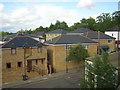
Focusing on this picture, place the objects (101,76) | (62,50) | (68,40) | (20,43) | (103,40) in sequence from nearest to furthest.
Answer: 1. (101,76)
2. (20,43)
3. (62,50)
4. (68,40)
5. (103,40)

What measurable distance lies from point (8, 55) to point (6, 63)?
4.49 feet

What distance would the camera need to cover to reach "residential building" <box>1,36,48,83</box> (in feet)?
76.6

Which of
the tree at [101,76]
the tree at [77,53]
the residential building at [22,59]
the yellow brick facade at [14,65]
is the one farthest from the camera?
the tree at [77,53]

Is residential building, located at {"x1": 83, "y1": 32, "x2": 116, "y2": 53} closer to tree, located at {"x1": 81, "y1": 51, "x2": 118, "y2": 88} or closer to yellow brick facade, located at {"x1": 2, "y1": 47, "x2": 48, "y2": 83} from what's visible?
yellow brick facade, located at {"x1": 2, "y1": 47, "x2": 48, "y2": 83}

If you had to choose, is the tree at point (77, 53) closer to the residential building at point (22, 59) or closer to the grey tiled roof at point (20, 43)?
the residential building at point (22, 59)

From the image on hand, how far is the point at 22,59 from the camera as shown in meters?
24.6

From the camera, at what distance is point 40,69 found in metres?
26.7

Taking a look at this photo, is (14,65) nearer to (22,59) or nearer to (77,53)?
(22,59)

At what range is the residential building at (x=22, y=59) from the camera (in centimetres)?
2335

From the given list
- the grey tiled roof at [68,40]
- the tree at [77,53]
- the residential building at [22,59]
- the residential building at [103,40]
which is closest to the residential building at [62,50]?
the grey tiled roof at [68,40]

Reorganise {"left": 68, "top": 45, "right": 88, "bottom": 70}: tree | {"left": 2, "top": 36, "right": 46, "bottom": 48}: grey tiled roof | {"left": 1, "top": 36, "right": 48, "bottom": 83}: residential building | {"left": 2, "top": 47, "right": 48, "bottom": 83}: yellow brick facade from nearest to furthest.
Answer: {"left": 2, "top": 47, "right": 48, "bottom": 83}: yellow brick facade
{"left": 1, "top": 36, "right": 48, "bottom": 83}: residential building
{"left": 2, "top": 36, "right": 46, "bottom": 48}: grey tiled roof
{"left": 68, "top": 45, "right": 88, "bottom": 70}: tree

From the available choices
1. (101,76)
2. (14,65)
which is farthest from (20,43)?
(101,76)

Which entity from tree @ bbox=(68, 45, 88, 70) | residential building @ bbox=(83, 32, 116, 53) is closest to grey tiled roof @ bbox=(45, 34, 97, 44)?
tree @ bbox=(68, 45, 88, 70)

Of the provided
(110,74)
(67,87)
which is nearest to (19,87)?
(67,87)
